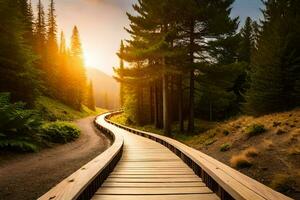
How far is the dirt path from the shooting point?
8367 millimetres

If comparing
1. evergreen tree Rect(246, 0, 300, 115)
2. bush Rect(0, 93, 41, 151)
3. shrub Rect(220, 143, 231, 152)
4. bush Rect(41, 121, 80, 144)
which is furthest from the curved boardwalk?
evergreen tree Rect(246, 0, 300, 115)

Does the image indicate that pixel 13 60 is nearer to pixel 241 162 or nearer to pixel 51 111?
pixel 51 111

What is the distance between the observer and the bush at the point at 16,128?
14086mm

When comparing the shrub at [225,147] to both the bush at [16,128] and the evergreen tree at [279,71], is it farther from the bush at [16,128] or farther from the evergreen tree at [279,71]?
the evergreen tree at [279,71]

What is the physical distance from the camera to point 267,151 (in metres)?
11.4

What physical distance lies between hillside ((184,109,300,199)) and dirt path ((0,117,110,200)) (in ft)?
23.1

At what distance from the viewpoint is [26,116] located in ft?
50.2

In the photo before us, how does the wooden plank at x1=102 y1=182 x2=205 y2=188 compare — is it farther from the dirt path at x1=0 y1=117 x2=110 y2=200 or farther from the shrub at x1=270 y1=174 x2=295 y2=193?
the dirt path at x1=0 y1=117 x2=110 y2=200

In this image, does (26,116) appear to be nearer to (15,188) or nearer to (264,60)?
(15,188)

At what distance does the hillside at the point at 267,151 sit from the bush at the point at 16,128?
10.4 metres

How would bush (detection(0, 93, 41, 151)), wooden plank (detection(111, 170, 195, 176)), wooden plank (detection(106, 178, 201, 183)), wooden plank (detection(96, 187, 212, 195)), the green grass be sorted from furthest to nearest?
the green grass
bush (detection(0, 93, 41, 151))
wooden plank (detection(111, 170, 195, 176))
wooden plank (detection(106, 178, 201, 183))
wooden plank (detection(96, 187, 212, 195))

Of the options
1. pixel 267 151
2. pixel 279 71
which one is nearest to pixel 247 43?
pixel 279 71

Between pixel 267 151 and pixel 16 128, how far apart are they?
13186 mm

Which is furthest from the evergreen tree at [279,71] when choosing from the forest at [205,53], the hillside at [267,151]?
the hillside at [267,151]
